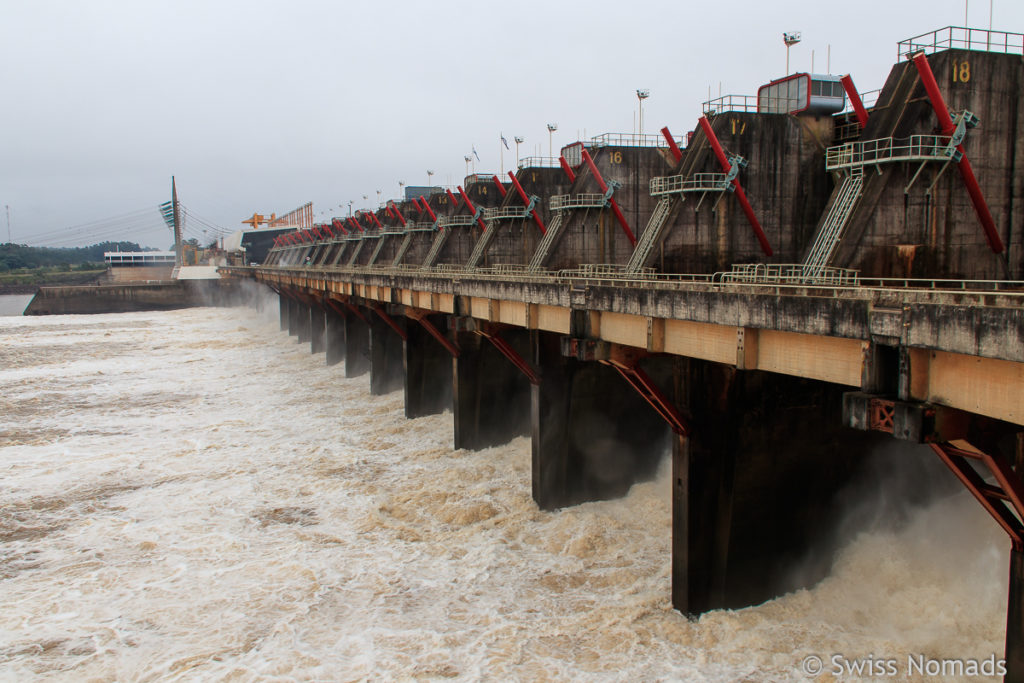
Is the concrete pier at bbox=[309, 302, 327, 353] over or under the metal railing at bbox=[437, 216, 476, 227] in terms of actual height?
under

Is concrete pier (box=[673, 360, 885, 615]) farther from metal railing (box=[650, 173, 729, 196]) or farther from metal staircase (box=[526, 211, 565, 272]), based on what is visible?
metal staircase (box=[526, 211, 565, 272])

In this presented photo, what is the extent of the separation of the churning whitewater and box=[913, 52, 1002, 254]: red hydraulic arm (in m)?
9.15

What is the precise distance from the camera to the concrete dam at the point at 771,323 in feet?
39.0

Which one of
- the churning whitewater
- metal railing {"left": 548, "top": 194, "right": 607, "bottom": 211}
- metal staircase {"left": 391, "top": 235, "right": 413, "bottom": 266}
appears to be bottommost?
the churning whitewater

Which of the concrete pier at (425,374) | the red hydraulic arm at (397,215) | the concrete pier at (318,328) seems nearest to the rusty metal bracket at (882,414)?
the concrete pier at (425,374)

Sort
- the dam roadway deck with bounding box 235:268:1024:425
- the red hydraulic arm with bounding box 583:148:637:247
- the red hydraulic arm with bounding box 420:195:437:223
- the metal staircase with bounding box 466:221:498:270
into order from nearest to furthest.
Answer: the dam roadway deck with bounding box 235:268:1024:425 < the red hydraulic arm with bounding box 583:148:637:247 < the metal staircase with bounding box 466:221:498:270 < the red hydraulic arm with bounding box 420:195:437:223

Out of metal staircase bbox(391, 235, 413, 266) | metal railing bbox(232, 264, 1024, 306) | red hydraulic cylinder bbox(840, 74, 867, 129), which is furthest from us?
metal staircase bbox(391, 235, 413, 266)

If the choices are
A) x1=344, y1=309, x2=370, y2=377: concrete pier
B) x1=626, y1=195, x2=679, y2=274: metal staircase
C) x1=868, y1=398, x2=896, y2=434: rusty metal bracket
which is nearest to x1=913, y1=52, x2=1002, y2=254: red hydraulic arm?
x1=626, y1=195, x2=679, y2=274: metal staircase

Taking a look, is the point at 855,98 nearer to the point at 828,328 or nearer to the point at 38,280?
the point at 828,328

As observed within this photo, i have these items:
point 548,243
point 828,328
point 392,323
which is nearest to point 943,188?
point 828,328

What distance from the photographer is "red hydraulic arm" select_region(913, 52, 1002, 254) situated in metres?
20.7

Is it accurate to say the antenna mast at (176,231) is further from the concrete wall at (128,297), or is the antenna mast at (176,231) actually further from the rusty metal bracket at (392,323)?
the rusty metal bracket at (392,323)

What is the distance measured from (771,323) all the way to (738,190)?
52.4 feet

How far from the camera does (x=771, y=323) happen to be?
13.8 meters
